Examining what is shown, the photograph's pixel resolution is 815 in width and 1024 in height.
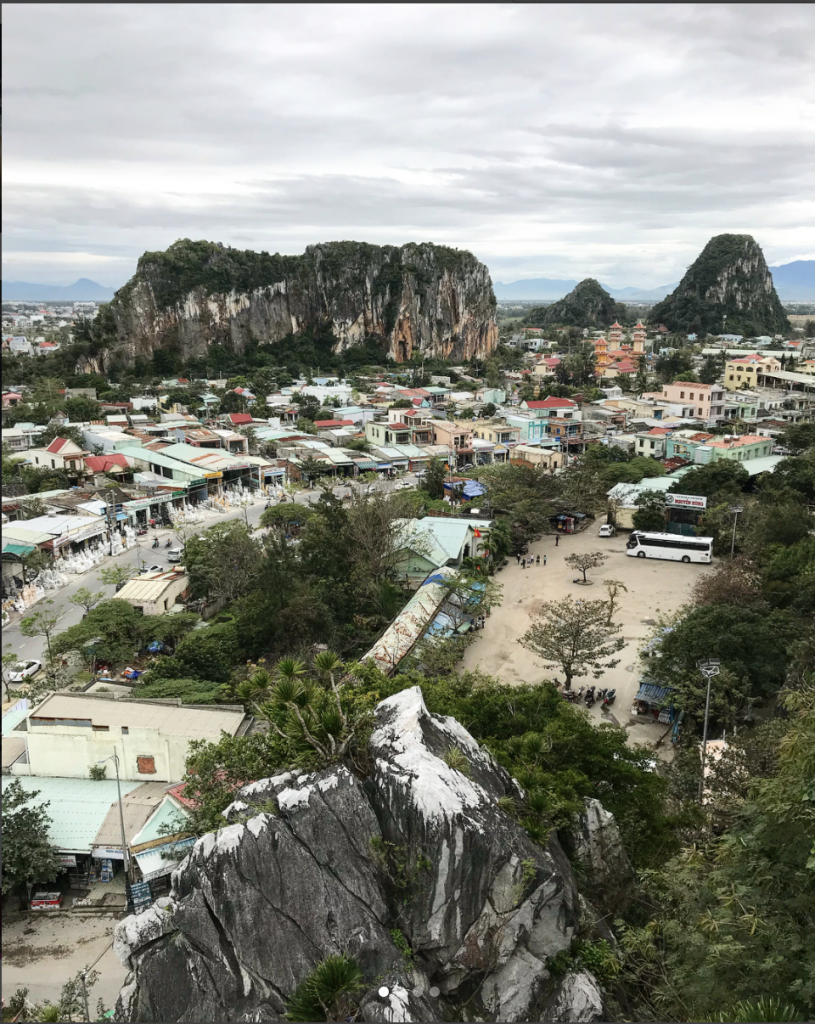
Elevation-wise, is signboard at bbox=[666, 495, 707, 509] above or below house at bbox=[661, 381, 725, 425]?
A: below

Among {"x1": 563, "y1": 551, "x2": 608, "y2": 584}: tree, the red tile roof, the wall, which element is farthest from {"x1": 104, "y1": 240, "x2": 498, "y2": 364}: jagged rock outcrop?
the wall

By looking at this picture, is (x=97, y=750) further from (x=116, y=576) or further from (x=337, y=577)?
(x=116, y=576)

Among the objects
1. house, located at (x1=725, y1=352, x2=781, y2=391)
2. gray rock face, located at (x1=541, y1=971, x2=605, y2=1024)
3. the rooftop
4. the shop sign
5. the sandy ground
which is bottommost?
the sandy ground

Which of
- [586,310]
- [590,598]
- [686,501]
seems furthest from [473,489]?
[586,310]

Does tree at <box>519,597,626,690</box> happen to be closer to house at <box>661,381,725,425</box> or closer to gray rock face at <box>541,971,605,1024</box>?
gray rock face at <box>541,971,605,1024</box>

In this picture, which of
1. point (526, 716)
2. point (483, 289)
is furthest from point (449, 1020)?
point (483, 289)

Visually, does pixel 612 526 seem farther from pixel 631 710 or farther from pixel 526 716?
pixel 526 716
